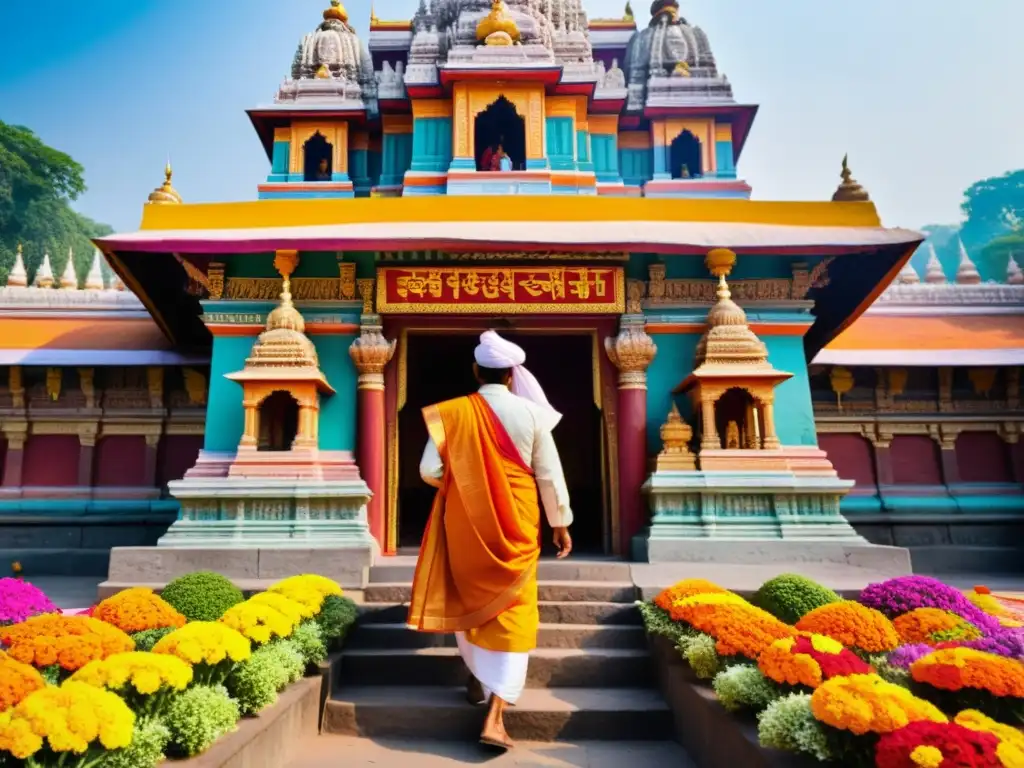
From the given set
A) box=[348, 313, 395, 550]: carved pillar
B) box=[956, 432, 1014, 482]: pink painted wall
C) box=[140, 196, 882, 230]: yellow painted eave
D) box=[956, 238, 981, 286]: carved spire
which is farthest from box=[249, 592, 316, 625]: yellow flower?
box=[956, 238, 981, 286]: carved spire

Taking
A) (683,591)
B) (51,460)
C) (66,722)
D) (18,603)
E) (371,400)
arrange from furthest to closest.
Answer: (51,460) → (371,400) → (683,591) → (18,603) → (66,722)

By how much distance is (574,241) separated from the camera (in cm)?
852

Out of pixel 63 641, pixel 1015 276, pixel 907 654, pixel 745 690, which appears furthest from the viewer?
pixel 1015 276

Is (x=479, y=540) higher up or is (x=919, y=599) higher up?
(x=479, y=540)

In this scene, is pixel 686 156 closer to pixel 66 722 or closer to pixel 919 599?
pixel 919 599

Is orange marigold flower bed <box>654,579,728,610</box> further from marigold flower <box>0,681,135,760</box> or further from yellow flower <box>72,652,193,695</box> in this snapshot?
marigold flower <box>0,681,135,760</box>

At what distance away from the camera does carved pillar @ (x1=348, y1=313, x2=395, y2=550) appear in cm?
897

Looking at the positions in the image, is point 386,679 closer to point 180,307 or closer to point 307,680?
point 307,680

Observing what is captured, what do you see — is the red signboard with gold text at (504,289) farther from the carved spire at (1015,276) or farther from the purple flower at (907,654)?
the carved spire at (1015,276)

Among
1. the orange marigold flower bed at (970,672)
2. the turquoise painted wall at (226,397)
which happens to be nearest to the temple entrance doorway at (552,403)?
the turquoise painted wall at (226,397)

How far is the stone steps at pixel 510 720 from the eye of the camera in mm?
4930

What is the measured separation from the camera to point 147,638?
478cm

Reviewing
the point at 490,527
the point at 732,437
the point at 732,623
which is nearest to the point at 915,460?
the point at 732,437

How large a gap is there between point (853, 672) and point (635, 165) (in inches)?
557
